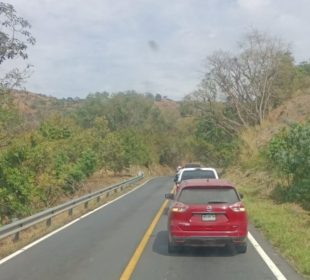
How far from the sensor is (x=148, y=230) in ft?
57.2

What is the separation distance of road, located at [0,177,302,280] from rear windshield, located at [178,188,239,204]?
1.14 m

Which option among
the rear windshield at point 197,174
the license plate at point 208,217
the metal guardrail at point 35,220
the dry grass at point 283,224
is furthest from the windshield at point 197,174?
the license plate at point 208,217

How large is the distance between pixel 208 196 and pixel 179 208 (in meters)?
0.67

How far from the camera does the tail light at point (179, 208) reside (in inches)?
499

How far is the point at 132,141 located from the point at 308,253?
5967 cm

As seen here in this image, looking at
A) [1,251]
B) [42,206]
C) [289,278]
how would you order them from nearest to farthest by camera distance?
[289,278] → [1,251] → [42,206]

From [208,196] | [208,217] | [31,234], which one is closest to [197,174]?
[31,234]

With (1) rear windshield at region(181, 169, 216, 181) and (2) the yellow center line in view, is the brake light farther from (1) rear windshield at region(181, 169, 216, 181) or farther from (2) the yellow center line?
(1) rear windshield at region(181, 169, 216, 181)

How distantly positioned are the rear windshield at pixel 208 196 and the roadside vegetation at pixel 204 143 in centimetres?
165

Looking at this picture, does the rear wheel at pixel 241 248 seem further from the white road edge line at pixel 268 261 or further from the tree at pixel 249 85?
the tree at pixel 249 85

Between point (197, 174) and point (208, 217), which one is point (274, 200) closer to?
point (197, 174)

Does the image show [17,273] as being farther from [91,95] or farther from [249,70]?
[91,95]

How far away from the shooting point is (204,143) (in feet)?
321

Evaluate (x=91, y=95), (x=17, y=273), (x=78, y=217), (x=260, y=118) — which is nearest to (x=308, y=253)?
(x=17, y=273)
